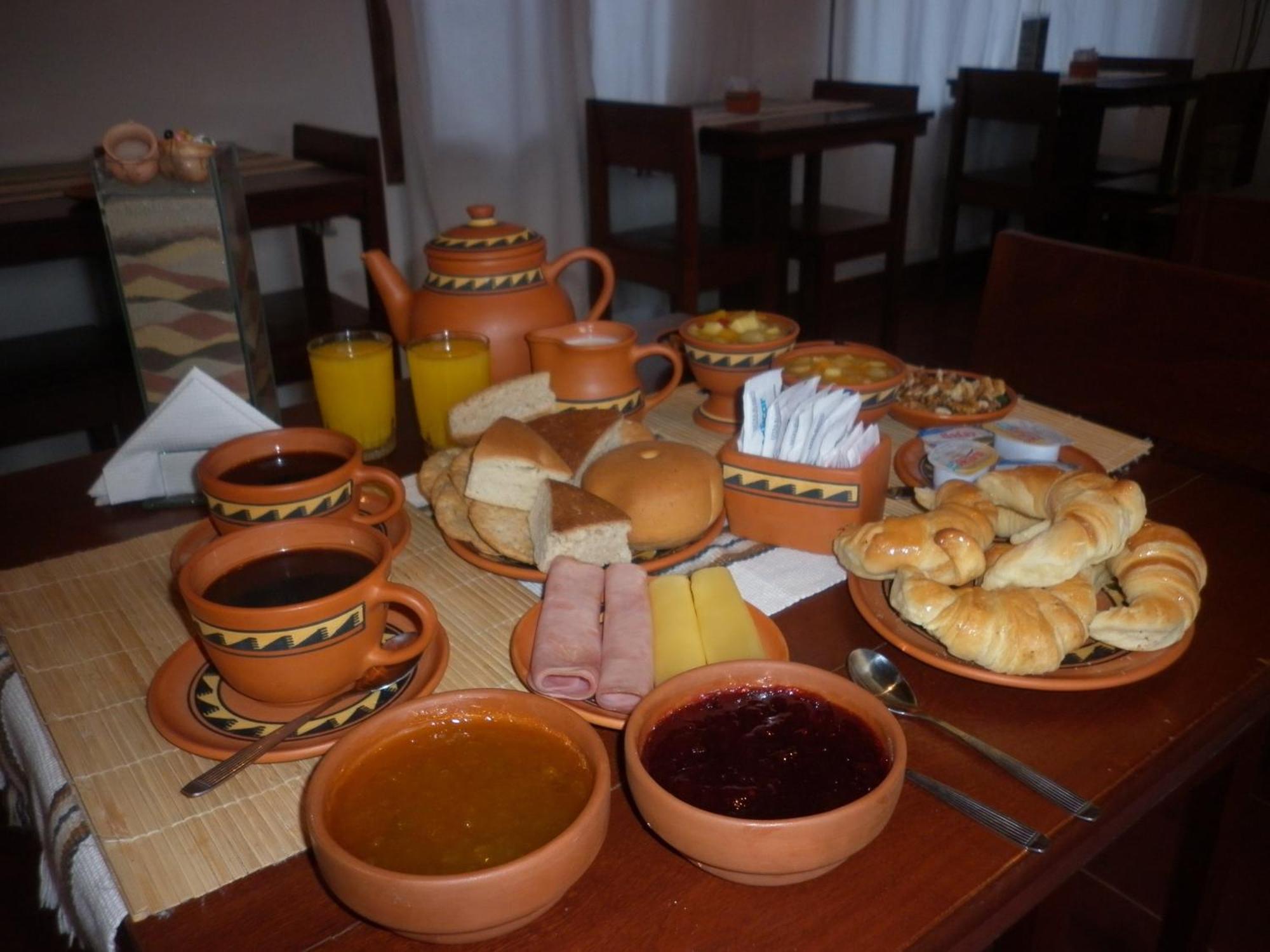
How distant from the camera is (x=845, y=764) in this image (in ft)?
1.93

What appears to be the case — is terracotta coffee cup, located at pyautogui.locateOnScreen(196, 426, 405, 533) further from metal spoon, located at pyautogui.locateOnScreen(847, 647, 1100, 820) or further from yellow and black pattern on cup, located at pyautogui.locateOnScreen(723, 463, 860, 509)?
metal spoon, located at pyautogui.locateOnScreen(847, 647, 1100, 820)

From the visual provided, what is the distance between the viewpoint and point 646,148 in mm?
2814

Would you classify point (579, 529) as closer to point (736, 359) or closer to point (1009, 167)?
point (736, 359)

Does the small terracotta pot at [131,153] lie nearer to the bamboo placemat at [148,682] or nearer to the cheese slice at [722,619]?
the bamboo placemat at [148,682]

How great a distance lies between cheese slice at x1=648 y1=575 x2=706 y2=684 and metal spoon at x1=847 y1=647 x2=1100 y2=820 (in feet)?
0.41

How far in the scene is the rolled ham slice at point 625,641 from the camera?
0.69 metres

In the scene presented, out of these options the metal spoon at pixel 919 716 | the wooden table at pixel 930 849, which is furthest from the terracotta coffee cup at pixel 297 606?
the metal spoon at pixel 919 716

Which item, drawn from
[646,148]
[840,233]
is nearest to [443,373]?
[646,148]

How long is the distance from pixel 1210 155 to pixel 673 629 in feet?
15.2

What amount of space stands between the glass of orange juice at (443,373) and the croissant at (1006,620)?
0.58 metres

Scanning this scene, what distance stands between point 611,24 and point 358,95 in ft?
3.04

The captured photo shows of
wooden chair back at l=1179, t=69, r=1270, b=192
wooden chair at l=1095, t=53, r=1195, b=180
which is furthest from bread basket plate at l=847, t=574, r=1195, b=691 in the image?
wooden chair at l=1095, t=53, r=1195, b=180

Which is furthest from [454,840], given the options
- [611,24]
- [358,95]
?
[611,24]

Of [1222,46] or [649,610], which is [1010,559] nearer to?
[649,610]
